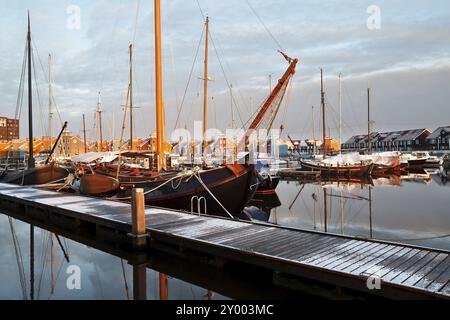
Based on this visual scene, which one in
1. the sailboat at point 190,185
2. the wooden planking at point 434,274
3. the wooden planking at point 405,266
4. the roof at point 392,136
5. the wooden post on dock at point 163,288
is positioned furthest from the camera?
the roof at point 392,136

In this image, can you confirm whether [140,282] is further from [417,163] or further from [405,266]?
[417,163]

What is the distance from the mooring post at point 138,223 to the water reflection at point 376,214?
6.98 m

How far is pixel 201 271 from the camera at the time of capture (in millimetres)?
8484

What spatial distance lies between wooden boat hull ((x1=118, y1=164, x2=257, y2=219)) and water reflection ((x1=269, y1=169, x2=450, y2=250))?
2.19m

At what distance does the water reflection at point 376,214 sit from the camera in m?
13.4

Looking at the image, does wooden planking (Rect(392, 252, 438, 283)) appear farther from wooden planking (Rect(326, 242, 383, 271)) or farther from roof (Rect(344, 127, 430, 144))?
roof (Rect(344, 127, 430, 144))

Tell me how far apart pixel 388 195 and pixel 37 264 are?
2162 centimetres

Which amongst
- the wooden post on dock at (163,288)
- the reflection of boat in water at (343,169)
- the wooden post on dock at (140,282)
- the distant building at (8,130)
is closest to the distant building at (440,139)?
the reflection of boat in water at (343,169)

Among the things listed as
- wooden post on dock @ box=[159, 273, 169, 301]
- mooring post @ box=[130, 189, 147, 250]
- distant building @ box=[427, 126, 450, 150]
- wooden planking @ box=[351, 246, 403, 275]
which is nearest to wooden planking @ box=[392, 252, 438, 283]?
wooden planking @ box=[351, 246, 403, 275]

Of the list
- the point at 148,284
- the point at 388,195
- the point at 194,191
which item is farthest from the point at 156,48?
the point at 388,195

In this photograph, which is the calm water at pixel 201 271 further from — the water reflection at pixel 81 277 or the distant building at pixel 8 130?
the distant building at pixel 8 130

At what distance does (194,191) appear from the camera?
15.9m

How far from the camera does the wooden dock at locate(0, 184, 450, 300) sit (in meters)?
5.97
